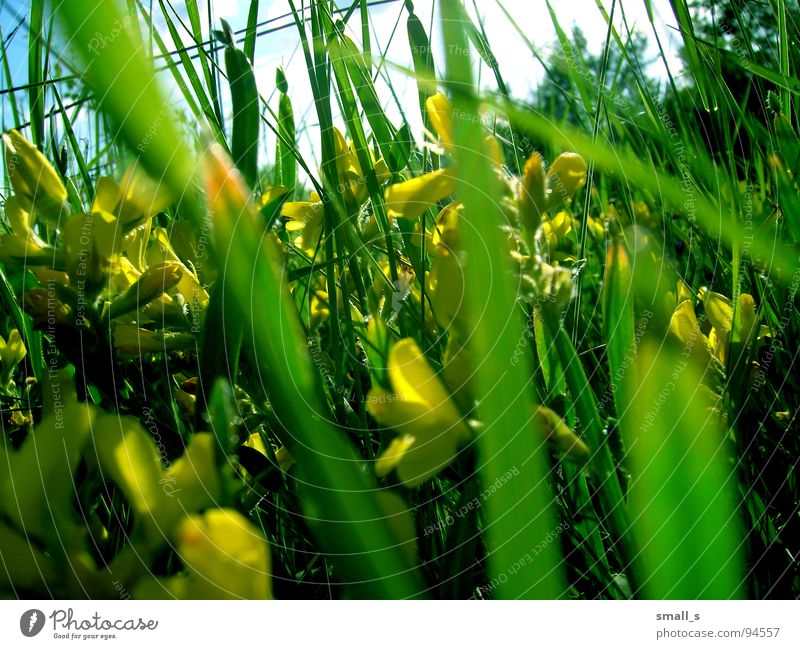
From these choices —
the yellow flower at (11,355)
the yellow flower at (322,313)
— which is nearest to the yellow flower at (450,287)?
the yellow flower at (322,313)

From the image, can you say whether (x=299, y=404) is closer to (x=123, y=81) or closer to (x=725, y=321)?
(x=123, y=81)

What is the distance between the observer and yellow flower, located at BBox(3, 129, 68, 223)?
0.95ft

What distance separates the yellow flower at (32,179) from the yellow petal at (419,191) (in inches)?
6.0

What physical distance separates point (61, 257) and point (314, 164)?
177 mm

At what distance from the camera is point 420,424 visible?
0.26 m

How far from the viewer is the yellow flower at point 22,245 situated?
0.30 metres

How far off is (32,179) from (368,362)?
0.58ft

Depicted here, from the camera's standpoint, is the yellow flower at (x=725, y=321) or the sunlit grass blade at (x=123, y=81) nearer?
the sunlit grass blade at (x=123, y=81)

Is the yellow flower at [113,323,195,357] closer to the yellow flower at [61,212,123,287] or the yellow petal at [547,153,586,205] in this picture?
the yellow flower at [61,212,123,287]

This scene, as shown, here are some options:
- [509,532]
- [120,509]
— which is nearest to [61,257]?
[120,509]

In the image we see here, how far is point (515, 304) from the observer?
11.3 inches

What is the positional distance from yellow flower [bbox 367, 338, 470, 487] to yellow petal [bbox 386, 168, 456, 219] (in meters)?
0.08

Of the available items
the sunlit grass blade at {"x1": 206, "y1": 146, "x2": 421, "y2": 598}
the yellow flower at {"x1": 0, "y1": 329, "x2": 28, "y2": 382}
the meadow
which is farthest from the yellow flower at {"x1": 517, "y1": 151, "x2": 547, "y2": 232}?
the yellow flower at {"x1": 0, "y1": 329, "x2": 28, "y2": 382}

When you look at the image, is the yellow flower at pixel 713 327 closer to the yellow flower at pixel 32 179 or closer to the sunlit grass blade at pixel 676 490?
the sunlit grass blade at pixel 676 490
